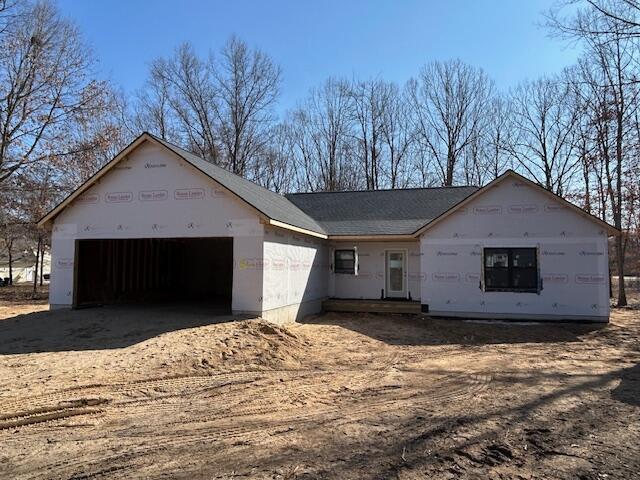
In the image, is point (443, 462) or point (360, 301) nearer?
point (443, 462)

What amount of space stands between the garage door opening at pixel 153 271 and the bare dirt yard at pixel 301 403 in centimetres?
315

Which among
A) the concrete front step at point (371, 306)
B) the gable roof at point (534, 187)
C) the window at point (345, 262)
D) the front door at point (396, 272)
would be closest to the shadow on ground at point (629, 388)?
the gable roof at point (534, 187)

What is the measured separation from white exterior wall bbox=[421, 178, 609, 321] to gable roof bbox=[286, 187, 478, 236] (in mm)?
1795

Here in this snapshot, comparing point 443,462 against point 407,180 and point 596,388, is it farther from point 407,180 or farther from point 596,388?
point 407,180

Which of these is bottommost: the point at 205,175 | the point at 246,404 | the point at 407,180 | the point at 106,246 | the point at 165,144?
the point at 246,404

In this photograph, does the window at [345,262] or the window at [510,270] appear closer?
the window at [510,270]

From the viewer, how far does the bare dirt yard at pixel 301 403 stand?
4406 millimetres

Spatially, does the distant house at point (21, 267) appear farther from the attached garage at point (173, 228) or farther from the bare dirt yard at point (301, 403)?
the bare dirt yard at point (301, 403)

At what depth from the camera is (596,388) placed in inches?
289

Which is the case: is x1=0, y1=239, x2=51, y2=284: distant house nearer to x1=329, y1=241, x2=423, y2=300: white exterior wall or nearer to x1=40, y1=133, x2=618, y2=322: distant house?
x1=40, y1=133, x2=618, y2=322: distant house

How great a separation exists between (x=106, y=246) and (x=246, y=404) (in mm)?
11740

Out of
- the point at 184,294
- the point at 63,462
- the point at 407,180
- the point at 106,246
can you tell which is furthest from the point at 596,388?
the point at 407,180

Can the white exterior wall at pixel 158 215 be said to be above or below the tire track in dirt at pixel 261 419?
above

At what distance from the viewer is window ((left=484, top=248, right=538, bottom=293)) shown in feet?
48.5
